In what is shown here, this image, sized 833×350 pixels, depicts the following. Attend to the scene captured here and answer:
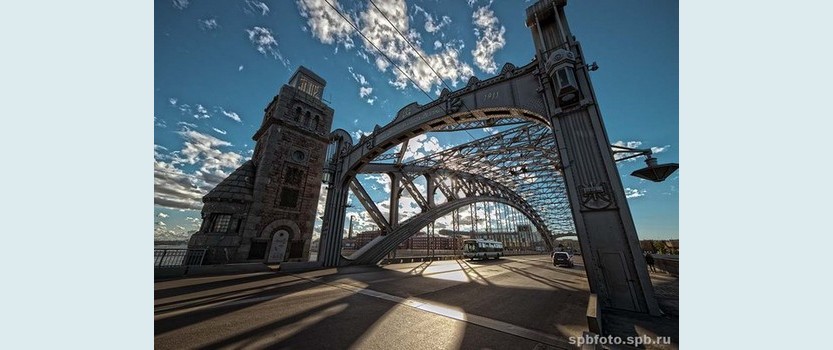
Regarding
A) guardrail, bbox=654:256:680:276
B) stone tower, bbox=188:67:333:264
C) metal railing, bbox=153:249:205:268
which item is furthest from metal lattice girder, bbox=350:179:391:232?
guardrail, bbox=654:256:680:276

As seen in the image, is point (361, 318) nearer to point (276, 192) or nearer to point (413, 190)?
point (276, 192)

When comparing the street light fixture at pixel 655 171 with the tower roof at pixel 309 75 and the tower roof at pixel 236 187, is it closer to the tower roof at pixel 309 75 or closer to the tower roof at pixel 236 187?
the tower roof at pixel 236 187

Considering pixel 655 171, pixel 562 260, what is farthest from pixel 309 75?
pixel 562 260

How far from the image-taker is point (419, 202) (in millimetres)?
23781

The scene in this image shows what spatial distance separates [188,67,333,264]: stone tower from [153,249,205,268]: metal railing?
28.7 inches

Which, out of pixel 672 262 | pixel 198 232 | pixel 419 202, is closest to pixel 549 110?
pixel 672 262

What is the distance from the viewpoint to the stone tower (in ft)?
49.0

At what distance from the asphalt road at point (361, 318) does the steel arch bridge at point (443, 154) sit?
614cm

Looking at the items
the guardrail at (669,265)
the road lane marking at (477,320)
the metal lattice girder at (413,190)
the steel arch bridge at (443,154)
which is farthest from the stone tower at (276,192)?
the guardrail at (669,265)

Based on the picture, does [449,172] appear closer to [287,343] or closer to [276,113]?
[276,113]

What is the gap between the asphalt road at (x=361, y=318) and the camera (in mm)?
3889

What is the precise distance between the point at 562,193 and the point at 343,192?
120ft

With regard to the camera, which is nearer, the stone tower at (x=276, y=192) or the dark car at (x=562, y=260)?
the stone tower at (x=276, y=192)

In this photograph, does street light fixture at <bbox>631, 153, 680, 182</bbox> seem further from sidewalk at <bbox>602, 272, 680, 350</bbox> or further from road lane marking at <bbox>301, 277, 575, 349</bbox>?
road lane marking at <bbox>301, 277, 575, 349</bbox>
